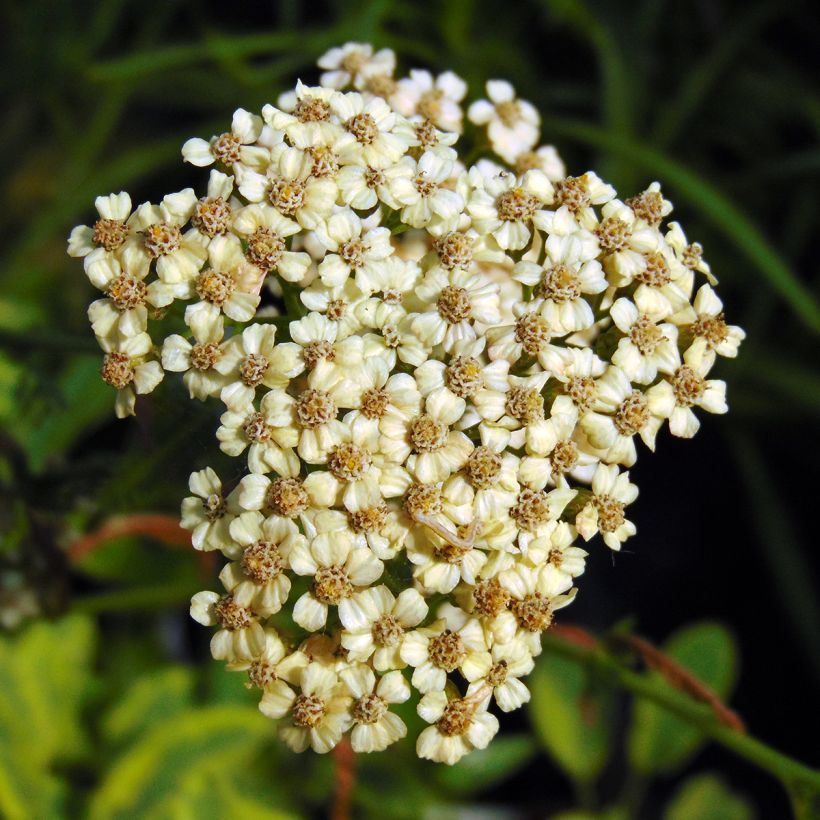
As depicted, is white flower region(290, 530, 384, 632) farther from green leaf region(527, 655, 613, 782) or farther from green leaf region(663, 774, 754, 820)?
green leaf region(663, 774, 754, 820)

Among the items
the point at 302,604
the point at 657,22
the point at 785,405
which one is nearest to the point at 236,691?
the point at 302,604

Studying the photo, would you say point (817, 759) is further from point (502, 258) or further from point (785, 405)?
point (502, 258)

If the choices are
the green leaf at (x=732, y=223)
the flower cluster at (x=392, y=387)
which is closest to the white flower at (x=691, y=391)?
the flower cluster at (x=392, y=387)

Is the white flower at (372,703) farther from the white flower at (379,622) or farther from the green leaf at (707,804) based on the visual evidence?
the green leaf at (707,804)

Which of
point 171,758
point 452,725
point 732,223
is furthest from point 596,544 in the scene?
point 452,725

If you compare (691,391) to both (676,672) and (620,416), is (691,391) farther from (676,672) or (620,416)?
(676,672)
